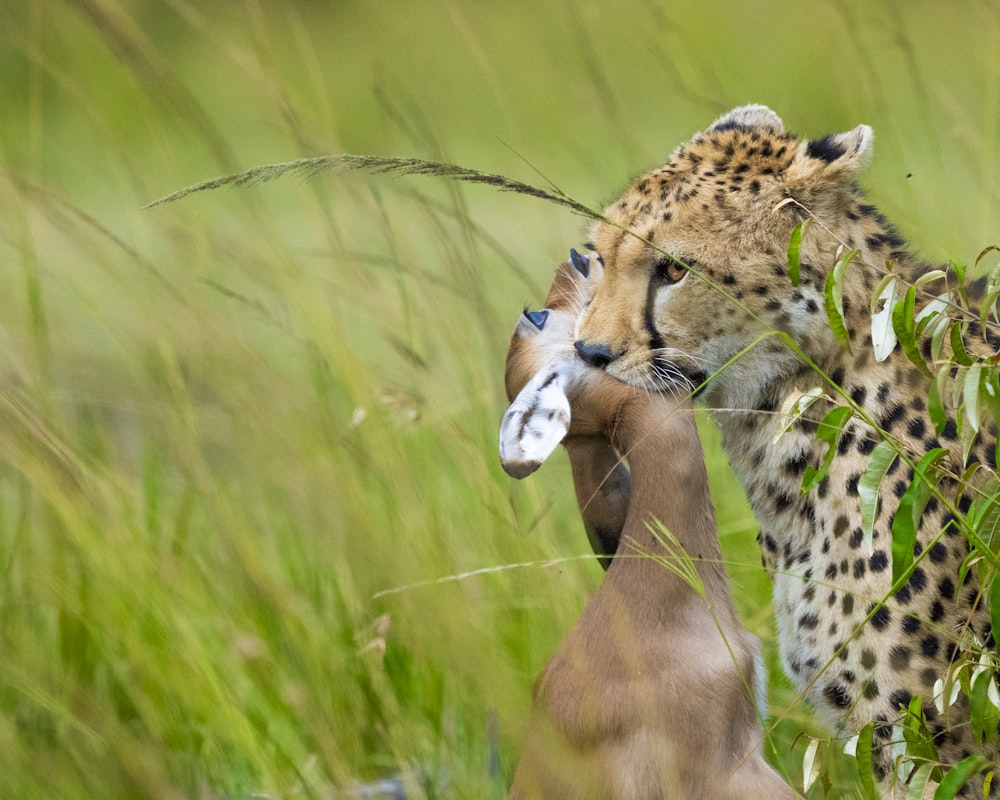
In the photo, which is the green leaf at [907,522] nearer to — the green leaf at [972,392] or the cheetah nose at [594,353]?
the green leaf at [972,392]

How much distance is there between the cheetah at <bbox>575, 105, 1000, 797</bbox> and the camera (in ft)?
7.10

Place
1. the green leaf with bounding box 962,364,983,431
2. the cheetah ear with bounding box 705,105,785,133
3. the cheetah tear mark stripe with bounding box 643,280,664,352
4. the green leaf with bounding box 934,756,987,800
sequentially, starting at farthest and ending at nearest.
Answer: the cheetah ear with bounding box 705,105,785,133, the cheetah tear mark stripe with bounding box 643,280,664,352, the green leaf with bounding box 934,756,987,800, the green leaf with bounding box 962,364,983,431

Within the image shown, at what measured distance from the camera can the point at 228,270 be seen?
520 centimetres

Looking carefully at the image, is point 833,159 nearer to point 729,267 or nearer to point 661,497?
point 729,267

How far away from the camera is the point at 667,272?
89.7 inches

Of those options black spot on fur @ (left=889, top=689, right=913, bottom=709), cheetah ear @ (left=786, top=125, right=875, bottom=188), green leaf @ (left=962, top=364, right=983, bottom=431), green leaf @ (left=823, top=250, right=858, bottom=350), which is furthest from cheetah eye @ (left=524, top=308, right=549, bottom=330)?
black spot on fur @ (left=889, top=689, right=913, bottom=709)

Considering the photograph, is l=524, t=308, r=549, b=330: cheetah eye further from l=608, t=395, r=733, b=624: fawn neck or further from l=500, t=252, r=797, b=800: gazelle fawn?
l=608, t=395, r=733, b=624: fawn neck

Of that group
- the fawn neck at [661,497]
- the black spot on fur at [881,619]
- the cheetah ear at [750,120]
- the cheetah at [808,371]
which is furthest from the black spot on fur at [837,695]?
the cheetah ear at [750,120]

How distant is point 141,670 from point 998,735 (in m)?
1.30

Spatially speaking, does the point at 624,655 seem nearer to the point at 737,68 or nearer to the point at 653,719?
the point at 653,719

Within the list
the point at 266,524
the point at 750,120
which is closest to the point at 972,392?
the point at 750,120

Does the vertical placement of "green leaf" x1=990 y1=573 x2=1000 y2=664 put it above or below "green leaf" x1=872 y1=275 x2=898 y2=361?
below

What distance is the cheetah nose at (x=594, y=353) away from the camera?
2.13 meters

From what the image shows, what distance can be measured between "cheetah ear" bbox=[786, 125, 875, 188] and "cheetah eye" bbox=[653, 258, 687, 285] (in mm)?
234
